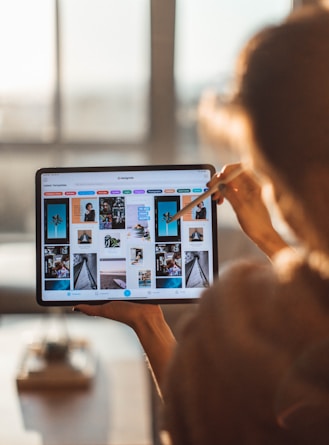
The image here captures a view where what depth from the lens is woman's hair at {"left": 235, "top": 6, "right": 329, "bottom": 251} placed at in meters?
0.61

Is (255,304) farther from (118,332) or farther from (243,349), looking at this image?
(118,332)

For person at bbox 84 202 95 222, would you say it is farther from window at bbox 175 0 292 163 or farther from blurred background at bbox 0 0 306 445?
window at bbox 175 0 292 163

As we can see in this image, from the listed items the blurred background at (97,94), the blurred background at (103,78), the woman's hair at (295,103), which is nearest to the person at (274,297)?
the woman's hair at (295,103)

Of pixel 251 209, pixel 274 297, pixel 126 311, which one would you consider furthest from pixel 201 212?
pixel 274 297

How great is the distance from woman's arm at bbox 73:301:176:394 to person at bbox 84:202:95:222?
17 centimetres

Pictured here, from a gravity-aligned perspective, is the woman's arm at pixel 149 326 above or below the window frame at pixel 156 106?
below

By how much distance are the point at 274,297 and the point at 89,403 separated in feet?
7.11

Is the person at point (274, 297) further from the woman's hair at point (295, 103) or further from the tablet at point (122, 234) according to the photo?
the tablet at point (122, 234)

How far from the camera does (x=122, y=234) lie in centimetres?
127

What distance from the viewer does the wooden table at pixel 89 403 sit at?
2.39 meters

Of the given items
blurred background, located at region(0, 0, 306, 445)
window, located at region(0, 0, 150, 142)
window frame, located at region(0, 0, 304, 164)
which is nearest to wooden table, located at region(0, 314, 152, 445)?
blurred background, located at region(0, 0, 306, 445)

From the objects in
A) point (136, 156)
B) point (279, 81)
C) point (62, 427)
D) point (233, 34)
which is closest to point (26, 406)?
point (62, 427)

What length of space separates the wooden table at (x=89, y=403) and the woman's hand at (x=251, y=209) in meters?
1.35

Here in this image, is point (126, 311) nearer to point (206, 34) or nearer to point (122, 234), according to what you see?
point (122, 234)
